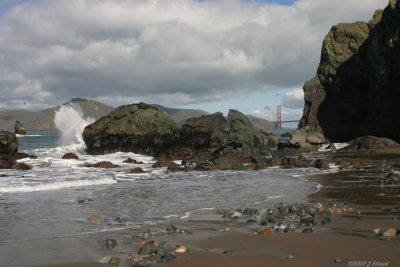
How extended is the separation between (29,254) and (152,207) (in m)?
5.81

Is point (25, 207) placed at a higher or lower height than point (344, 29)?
lower

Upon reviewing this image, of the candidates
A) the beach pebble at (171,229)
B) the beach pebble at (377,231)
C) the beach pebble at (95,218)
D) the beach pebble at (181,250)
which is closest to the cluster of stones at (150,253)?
the beach pebble at (181,250)

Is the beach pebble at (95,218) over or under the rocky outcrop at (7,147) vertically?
under

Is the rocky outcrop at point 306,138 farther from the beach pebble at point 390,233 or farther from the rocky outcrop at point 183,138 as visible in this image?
the beach pebble at point 390,233

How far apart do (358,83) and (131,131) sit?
29.4 metres

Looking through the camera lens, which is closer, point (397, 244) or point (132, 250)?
point (397, 244)

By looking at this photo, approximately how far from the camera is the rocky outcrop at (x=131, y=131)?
41.4 metres

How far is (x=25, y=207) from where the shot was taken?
13273mm

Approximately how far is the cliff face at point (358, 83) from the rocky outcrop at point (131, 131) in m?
21.3

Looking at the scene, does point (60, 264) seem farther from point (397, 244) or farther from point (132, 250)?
point (397, 244)

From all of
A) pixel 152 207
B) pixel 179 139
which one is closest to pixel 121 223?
pixel 152 207

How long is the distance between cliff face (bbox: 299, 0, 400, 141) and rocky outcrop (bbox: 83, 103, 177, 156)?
2129cm

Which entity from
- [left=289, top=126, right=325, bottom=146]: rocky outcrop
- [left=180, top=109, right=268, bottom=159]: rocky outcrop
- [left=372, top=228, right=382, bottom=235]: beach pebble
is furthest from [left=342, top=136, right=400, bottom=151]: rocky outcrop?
[left=372, top=228, right=382, bottom=235]: beach pebble

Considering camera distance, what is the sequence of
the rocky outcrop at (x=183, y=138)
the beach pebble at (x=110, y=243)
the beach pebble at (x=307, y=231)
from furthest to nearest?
1. the rocky outcrop at (x=183, y=138)
2. the beach pebble at (x=307, y=231)
3. the beach pebble at (x=110, y=243)
